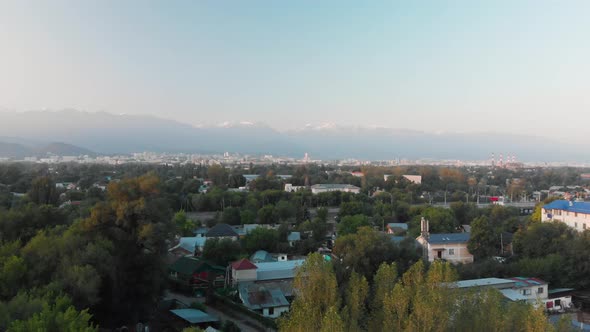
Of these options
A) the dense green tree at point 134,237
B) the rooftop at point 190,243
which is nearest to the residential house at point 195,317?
the dense green tree at point 134,237

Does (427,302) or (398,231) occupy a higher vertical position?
(427,302)

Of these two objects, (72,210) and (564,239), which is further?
(72,210)

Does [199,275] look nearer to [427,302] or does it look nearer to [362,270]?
[362,270]

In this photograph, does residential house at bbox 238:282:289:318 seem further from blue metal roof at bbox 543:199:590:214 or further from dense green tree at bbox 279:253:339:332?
blue metal roof at bbox 543:199:590:214

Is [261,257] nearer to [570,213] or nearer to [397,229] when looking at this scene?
[397,229]

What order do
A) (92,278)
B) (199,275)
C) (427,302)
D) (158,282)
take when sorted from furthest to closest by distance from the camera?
(199,275) < (158,282) < (92,278) < (427,302)

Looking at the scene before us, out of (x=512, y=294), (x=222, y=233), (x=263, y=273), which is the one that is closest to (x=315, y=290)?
(x=263, y=273)

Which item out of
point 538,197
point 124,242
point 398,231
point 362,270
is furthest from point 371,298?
point 538,197
